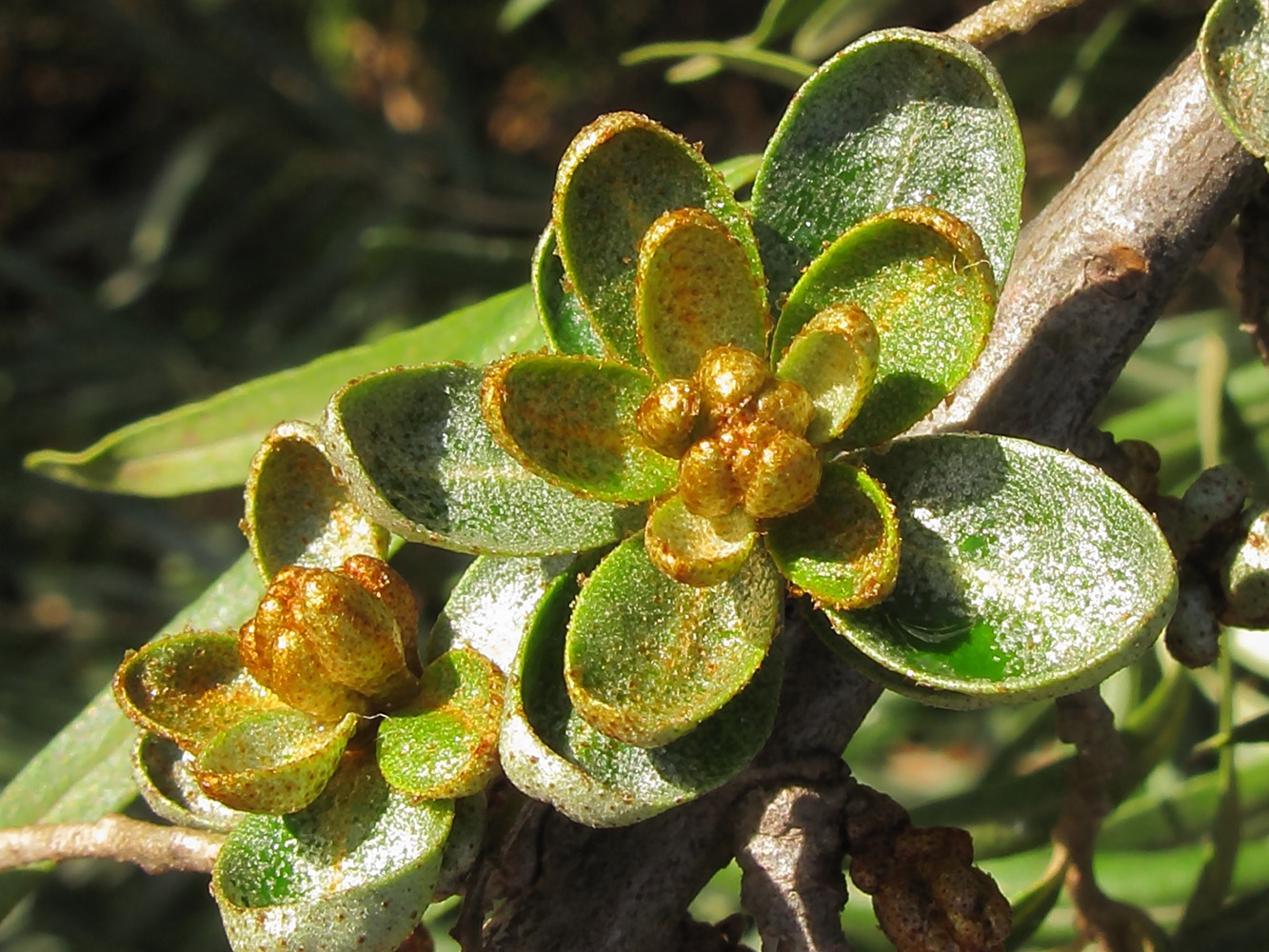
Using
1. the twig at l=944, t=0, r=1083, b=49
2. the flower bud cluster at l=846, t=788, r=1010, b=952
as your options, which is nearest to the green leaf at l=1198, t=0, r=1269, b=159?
the twig at l=944, t=0, r=1083, b=49

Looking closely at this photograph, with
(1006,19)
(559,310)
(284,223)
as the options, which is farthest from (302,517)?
(284,223)

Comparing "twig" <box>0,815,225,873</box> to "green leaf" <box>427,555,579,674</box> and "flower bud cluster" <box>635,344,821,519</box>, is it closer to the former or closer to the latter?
"green leaf" <box>427,555,579,674</box>

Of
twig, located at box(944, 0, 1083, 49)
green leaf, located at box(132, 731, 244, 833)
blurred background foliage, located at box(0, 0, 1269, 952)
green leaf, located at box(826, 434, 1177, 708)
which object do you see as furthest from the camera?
blurred background foliage, located at box(0, 0, 1269, 952)

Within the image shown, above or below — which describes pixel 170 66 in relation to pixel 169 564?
above

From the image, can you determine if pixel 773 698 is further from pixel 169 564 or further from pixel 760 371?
pixel 169 564

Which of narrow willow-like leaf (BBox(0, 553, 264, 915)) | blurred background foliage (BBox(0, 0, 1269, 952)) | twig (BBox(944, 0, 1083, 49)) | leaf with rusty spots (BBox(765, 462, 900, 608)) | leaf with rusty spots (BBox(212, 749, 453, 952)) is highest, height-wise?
twig (BBox(944, 0, 1083, 49))

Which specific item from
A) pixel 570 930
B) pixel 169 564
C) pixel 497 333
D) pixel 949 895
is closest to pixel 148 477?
pixel 497 333
